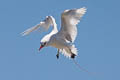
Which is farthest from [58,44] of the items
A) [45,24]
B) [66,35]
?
[45,24]

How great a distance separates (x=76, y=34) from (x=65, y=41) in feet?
1.33

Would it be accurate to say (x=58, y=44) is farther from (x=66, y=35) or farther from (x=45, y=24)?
(x=45, y=24)

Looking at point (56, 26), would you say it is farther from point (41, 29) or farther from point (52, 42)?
point (52, 42)

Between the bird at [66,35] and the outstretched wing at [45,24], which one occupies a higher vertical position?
the outstretched wing at [45,24]

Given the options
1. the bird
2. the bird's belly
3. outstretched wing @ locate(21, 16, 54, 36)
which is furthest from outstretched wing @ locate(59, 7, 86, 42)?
outstretched wing @ locate(21, 16, 54, 36)

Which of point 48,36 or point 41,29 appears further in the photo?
point 41,29

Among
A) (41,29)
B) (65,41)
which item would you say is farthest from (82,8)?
(41,29)

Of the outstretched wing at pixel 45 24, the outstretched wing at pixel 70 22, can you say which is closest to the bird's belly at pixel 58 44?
the outstretched wing at pixel 70 22

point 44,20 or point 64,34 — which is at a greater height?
point 44,20

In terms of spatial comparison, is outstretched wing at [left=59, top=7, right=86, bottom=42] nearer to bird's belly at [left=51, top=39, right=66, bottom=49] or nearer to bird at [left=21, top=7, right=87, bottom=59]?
bird at [left=21, top=7, right=87, bottom=59]

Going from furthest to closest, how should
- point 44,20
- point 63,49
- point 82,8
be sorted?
point 44,20 < point 63,49 < point 82,8

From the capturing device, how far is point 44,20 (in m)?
16.0

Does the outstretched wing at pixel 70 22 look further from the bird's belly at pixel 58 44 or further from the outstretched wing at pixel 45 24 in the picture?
the outstretched wing at pixel 45 24

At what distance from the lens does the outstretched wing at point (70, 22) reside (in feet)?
45.3
